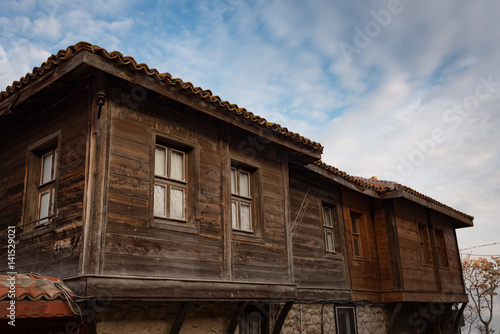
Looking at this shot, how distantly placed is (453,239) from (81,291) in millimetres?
13334

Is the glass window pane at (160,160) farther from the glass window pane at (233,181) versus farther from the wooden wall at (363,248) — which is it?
the wooden wall at (363,248)

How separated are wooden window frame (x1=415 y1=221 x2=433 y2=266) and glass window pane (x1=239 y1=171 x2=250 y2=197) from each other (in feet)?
22.7

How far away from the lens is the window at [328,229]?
11.0 m

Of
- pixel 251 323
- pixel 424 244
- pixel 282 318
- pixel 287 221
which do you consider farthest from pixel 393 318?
pixel 287 221

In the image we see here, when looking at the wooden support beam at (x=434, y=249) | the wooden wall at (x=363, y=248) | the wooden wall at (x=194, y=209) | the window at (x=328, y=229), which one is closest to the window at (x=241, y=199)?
the wooden wall at (x=194, y=209)

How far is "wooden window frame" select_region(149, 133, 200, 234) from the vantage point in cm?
648

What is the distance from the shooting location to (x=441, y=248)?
579 inches

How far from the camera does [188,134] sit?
7156mm

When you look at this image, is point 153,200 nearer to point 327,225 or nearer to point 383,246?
point 327,225

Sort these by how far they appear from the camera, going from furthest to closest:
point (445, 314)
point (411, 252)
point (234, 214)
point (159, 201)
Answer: point (445, 314)
point (411, 252)
point (234, 214)
point (159, 201)

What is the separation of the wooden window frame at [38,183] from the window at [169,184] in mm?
1390

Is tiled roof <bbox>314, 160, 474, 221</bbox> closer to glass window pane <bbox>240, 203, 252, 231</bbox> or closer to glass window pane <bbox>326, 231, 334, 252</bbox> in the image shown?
glass window pane <bbox>326, 231, 334, 252</bbox>

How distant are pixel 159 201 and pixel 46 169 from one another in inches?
74.9

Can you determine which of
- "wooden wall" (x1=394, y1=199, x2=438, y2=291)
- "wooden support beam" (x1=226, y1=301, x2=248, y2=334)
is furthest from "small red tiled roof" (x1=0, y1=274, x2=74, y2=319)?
"wooden wall" (x1=394, y1=199, x2=438, y2=291)
